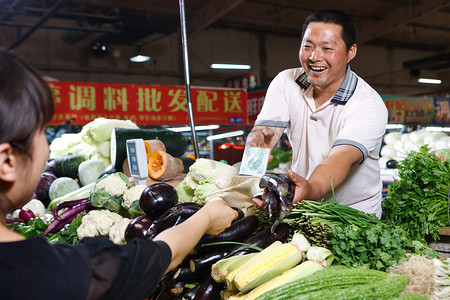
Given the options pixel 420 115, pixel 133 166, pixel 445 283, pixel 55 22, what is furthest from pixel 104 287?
pixel 55 22

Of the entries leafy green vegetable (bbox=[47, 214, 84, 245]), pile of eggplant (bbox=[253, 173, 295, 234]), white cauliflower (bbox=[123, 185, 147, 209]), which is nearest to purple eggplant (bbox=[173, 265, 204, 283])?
pile of eggplant (bbox=[253, 173, 295, 234])

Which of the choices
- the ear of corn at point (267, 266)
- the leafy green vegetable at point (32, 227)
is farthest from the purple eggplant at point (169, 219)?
the leafy green vegetable at point (32, 227)

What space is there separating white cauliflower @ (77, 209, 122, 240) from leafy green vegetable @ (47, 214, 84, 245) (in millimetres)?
95

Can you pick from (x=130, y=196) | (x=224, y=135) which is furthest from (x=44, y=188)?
(x=224, y=135)

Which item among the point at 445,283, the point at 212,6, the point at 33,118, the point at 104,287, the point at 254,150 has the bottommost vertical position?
the point at 445,283

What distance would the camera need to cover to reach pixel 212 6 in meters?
12.7

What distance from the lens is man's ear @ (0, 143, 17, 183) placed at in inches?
40.6

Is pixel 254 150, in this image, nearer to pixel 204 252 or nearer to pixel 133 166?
pixel 204 252

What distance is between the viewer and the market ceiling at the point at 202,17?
500 inches

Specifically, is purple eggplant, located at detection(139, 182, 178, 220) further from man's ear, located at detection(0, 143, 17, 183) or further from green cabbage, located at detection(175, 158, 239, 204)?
man's ear, located at detection(0, 143, 17, 183)

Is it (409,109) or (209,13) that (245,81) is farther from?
(409,109)

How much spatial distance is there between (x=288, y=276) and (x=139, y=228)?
2.48ft

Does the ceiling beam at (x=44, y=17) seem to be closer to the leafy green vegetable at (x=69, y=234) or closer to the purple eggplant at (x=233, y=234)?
the leafy green vegetable at (x=69, y=234)

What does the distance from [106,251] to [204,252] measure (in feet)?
2.48
